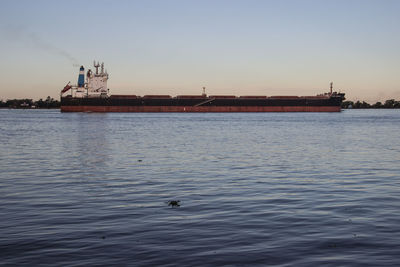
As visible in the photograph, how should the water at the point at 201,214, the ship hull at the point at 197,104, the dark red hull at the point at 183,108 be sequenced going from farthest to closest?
the dark red hull at the point at 183,108 → the ship hull at the point at 197,104 → the water at the point at 201,214

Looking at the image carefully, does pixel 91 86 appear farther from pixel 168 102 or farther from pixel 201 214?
pixel 201 214

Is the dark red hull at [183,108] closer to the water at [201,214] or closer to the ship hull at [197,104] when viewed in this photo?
the ship hull at [197,104]

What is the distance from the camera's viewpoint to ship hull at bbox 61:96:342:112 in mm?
137125

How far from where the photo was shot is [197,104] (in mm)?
143500

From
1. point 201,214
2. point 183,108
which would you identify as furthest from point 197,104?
point 201,214

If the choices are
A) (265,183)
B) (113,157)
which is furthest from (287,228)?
(113,157)

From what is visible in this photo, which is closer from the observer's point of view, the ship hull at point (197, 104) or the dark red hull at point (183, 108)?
the ship hull at point (197, 104)

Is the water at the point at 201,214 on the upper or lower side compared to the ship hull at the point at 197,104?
lower

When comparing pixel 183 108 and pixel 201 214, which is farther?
pixel 183 108

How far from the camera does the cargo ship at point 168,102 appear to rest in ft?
452

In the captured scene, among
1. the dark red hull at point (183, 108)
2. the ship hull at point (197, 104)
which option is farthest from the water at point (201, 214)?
the ship hull at point (197, 104)

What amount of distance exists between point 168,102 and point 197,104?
9203 millimetres

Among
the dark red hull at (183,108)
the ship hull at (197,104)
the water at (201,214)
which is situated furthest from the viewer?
the dark red hull at (183,108)

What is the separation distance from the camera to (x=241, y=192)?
13609 mm
